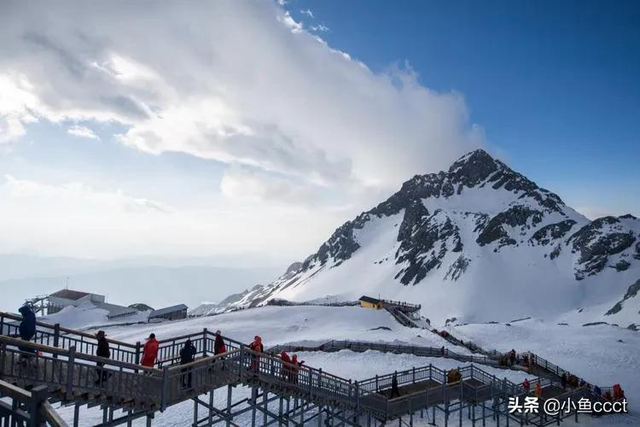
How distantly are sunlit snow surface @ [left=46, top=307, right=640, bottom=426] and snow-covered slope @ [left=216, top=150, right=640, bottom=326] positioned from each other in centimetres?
3811

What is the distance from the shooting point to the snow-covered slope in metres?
118

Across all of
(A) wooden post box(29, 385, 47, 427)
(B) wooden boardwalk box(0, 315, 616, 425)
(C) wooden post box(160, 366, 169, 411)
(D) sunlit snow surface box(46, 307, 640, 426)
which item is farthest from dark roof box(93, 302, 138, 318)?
(A) wooden post box(29, 385, 47, 427)

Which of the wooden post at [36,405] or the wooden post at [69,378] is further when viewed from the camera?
the wooden post at [69,378]

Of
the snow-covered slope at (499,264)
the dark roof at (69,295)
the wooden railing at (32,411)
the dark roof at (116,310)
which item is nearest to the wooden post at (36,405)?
the wooden railing at (32,411)

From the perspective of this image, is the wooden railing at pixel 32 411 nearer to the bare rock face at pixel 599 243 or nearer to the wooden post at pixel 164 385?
the wooden post at pixel 164 385

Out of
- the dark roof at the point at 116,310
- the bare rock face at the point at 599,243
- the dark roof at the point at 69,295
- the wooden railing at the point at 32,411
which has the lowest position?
the dark roof at the point at 116,310

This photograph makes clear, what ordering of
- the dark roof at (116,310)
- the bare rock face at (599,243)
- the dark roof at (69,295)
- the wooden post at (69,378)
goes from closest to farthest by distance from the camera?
Answer: the wooden post at (69,378), the dark roof at (116,310), the dark roof at (69,295), the bare rock face at (599,243)

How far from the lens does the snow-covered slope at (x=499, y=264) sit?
388 feet

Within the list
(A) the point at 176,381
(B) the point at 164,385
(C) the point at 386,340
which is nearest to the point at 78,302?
(C) the point at 386,340

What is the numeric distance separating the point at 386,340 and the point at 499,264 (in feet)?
322

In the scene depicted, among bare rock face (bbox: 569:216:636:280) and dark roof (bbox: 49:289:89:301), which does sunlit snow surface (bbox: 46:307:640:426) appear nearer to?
dark roof (bbox: 49:289:89:301)

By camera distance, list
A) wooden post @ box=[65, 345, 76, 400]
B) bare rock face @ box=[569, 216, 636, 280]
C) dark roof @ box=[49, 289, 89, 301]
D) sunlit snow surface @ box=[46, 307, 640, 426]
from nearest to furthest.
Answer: wooden post @ box=[65, 345, 76, 400] → sunlit snow surface @ box=[46, 307, 640, 426] → dark roof @ box=[49, 289, 89, 301] → bare rock face @ box=[569, 216, 636, 280]

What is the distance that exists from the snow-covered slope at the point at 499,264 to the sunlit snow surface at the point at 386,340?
38112 mm

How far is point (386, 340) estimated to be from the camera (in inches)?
2035
